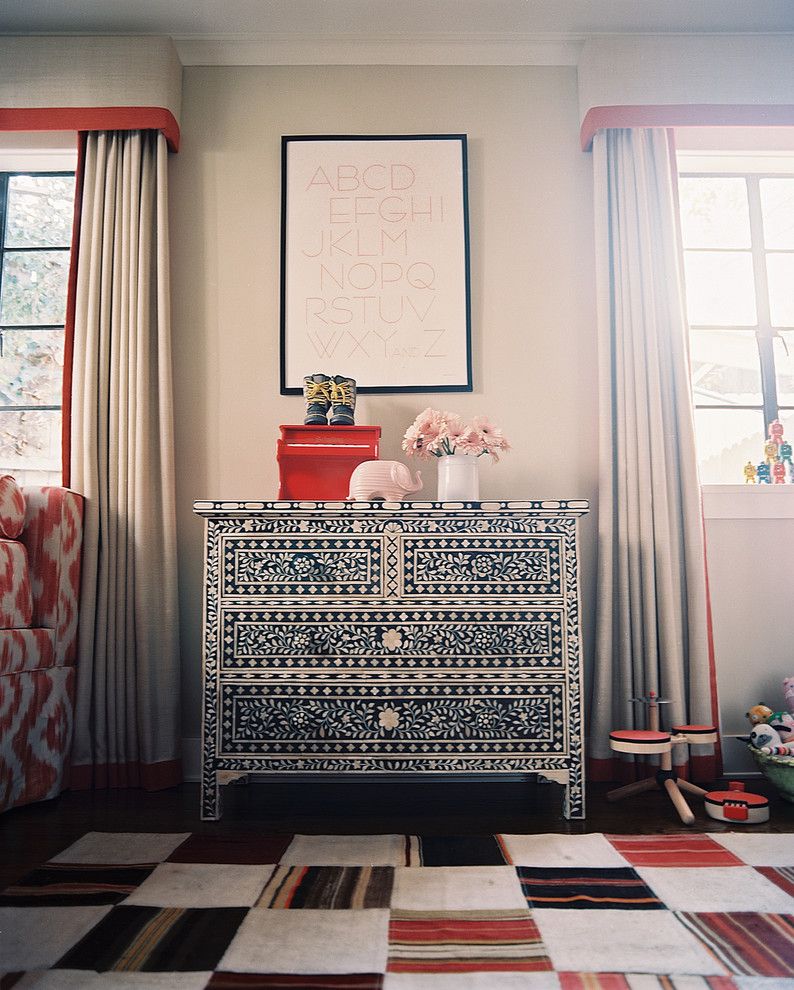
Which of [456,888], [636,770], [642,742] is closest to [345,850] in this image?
[456,888]

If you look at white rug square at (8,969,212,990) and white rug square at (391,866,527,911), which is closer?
white rug square at (8,969,212,990)

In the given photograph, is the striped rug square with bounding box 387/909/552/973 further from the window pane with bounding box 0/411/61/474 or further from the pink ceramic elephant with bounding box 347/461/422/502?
the window pane with bounding box 0/411/61/474

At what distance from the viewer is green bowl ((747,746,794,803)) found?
2.22 metres

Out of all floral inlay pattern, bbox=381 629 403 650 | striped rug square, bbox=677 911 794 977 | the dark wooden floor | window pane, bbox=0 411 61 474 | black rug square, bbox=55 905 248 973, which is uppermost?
window pane, bbox=0 411 61 474

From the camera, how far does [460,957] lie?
1247mm

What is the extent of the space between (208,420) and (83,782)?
133cm

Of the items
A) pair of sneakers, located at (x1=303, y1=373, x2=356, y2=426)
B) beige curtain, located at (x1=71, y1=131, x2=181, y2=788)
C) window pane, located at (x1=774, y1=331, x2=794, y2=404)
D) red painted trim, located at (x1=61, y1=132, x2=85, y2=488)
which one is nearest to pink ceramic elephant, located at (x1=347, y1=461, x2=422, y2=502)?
pair of sneakers, located at (x1=303, y1=373, x2=356, y2=426)

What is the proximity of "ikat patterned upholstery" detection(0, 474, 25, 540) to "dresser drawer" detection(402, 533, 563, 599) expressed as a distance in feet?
3.92

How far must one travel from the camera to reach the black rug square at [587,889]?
4.75 ft

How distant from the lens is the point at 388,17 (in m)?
2.79

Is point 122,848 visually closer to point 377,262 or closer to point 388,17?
point 377,262

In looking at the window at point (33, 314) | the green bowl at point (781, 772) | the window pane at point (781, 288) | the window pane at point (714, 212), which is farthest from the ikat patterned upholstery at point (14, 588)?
the window pane at point (781, 288)

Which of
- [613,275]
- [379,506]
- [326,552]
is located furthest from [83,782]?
[613,275]

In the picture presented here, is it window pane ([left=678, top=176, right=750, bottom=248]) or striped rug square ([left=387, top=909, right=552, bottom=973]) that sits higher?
window pane ([left=678, top=176, right=750, bottom=248])
